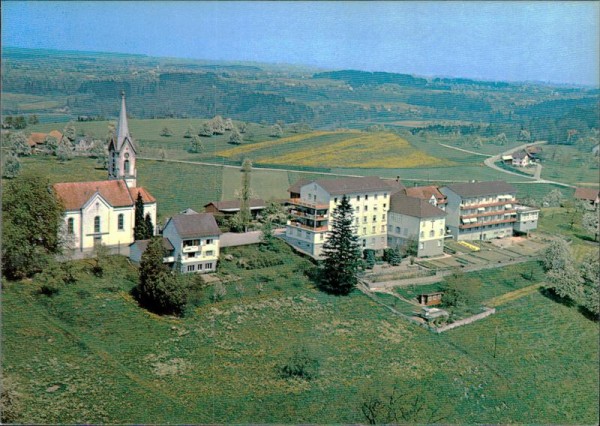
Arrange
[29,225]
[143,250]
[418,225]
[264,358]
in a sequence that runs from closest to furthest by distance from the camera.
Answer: [264,358] < [29,225] < [143,250] < [418,225]

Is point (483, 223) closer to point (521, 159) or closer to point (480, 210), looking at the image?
point (480, 210)

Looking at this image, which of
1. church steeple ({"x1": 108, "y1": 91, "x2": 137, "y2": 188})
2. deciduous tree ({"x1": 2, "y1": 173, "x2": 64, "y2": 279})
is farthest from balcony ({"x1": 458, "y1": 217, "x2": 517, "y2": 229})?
deciduous tree ({"x1": 2, "y1": 173, "x2": 64, "y2": 279})

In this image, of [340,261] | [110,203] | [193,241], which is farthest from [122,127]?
[340,261]

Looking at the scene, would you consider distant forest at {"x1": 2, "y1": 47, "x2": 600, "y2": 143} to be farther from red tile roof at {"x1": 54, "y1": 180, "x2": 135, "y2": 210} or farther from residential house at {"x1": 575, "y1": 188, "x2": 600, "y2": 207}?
residential house at {"x1": 575, "y1": 188, "x2": 600, "y2": 207}

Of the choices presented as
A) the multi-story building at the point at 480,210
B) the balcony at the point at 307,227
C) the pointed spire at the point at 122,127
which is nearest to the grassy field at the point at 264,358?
the balcony at the point at 307,227

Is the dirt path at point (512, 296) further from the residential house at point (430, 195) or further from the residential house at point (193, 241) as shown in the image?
the residential house at point (193, 241)

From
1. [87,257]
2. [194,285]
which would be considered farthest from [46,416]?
[87,257]
